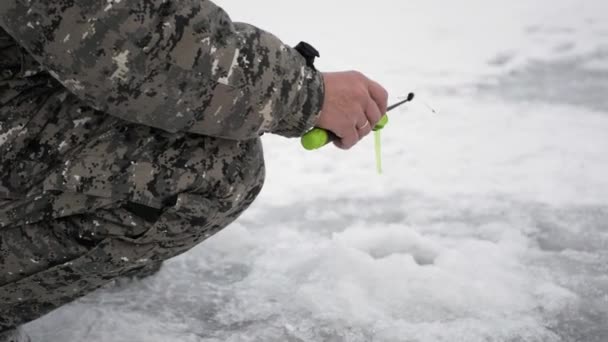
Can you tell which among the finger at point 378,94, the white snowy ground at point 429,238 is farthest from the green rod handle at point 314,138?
the white snowy ground at point 429,238

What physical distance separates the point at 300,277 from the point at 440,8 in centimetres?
365

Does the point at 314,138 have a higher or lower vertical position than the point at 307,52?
lower

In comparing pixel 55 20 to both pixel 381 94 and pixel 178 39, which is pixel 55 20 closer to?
pixel 178 39

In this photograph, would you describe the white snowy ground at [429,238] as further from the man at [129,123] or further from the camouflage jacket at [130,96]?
the camouflage jacket at [130,96]

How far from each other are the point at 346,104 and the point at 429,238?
0.89 metres

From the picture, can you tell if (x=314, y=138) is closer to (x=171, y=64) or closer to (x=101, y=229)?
(x=171, y=64)

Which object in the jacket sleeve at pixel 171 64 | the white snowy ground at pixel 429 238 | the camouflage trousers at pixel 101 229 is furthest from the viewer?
the white snowy ground at pixel 429 238

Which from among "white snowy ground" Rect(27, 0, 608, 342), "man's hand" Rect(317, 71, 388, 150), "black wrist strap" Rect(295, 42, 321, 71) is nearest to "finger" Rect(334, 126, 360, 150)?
"man's hand" Rect(317, 71, 388, 150)

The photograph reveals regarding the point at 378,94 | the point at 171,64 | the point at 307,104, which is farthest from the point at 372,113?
the point at 171,64

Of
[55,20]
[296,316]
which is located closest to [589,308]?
[296,316]

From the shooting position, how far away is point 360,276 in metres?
2.03

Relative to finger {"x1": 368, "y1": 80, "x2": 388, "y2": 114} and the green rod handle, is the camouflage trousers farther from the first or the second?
finger {"x1": 368, "y1": 80, "x2": 388, "y2": 114}

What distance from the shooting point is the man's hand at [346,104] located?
4.88 feet

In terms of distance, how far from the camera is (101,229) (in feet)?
4.77
